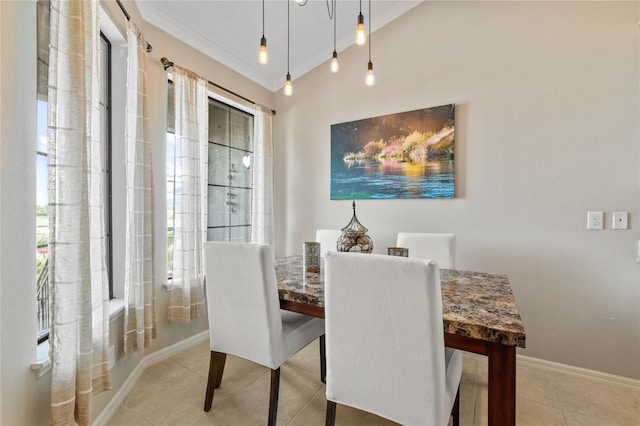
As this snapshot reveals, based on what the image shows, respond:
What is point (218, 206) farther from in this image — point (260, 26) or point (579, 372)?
point (579, 372)

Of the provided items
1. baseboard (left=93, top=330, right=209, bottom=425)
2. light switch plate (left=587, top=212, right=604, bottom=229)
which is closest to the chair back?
baseboard (left=93, top=330, right=209, bottom=425)

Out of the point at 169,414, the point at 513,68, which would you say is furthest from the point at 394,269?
the point at 513,68

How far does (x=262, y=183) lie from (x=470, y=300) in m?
2.45

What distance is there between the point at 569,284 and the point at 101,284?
10.1 ft

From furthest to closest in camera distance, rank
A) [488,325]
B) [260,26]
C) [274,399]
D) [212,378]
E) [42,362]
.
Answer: [260,26] → [212,378] → [274,399] → [42,362] → [488,325]

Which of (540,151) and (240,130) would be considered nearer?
(540,151)

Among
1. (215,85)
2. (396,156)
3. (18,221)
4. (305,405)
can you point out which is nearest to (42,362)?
(18,221)

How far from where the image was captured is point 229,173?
3.07 m

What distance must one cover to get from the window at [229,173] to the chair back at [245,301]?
1.11m

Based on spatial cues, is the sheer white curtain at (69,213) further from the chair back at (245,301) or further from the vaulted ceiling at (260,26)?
the vaulted ceiling at (260,26)

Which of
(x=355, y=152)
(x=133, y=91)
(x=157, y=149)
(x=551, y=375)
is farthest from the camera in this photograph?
(x=355, y=152)

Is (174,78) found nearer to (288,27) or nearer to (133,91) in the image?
(133,91)

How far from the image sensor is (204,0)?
229cm

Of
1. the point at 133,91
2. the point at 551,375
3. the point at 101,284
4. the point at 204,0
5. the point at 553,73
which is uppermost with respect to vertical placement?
the point at 204,0
